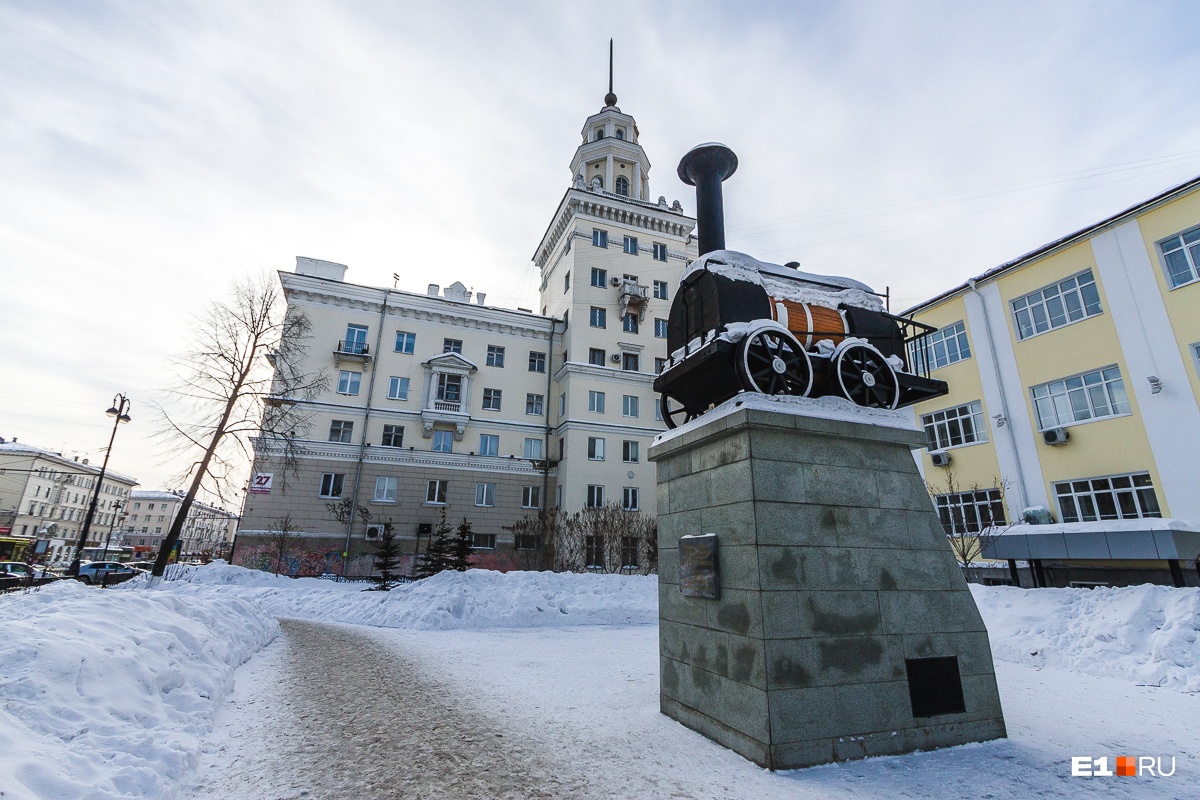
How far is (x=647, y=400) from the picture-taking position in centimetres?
3712

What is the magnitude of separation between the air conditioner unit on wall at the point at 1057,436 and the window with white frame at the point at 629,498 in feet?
69.8

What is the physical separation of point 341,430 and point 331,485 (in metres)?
3.42

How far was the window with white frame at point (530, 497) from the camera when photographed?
34500 mm

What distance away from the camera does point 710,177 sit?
10.8 metres

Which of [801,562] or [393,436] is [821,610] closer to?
[801,562]

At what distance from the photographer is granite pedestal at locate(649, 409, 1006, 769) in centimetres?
566

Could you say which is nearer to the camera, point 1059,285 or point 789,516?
point 789,516

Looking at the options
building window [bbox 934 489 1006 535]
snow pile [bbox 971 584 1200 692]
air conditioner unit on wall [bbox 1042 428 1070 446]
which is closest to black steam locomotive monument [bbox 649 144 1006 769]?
snow pile [bbox 971 584 1200 692]

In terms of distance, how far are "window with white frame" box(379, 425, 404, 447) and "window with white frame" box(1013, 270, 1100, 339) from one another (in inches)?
1261

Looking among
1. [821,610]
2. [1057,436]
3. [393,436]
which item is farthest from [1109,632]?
[393,436]

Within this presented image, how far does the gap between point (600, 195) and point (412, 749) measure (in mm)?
38093

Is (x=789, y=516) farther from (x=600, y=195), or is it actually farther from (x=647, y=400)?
(x=600, y=195)

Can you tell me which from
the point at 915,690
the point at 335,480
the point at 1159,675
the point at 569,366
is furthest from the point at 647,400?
the point at 915,690

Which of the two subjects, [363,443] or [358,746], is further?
[363,443]
